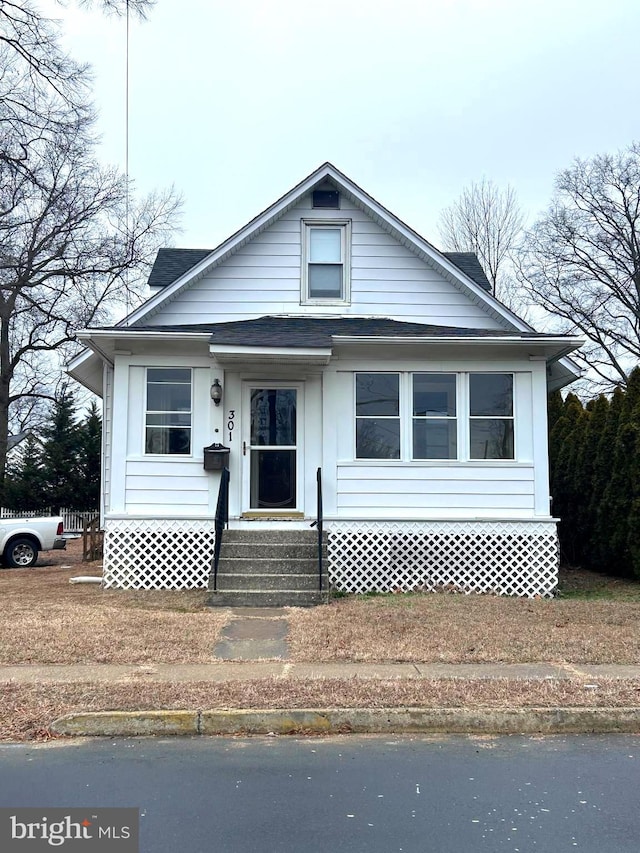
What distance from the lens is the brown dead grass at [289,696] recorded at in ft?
18.7

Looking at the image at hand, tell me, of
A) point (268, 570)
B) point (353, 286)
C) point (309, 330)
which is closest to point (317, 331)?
point (309, 330)

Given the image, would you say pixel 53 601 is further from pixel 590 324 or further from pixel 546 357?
pixel 590 324

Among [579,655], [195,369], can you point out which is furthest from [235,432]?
[579,655]

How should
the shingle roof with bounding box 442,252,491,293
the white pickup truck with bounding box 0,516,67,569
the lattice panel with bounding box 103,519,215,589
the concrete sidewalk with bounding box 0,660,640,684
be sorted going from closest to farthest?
the concrete sidewalk with bounding box 0,660,640,684, the lattice panel with bounding box 103,519,215,589, the shingle roof with bounding box 442,252,491,293, the white pickup truck with bounding box 0,516,67,569

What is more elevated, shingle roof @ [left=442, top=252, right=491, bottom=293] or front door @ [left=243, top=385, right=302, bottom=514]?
shingle roof @ [left=442, top=252, right=491, bottom=293]

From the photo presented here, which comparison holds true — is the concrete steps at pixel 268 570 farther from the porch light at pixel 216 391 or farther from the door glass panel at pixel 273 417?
the porch light at pixel 216 391

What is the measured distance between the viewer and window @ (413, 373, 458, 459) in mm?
12039

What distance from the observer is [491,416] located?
1205 centimetres

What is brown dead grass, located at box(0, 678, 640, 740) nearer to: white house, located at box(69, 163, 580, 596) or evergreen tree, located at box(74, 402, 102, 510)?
white house, located at box(69, 163, 580, 596)

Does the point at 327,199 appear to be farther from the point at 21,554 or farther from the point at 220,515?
the point at 21,554

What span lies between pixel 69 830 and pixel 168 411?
8.33 meters

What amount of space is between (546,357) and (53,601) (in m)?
8.24

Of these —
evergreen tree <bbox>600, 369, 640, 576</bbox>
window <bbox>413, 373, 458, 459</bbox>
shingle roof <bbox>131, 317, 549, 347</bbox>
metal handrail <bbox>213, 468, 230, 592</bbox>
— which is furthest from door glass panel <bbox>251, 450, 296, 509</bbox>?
Answer: evergreen tree <bbox>600, 369, 640, 576</bbox>

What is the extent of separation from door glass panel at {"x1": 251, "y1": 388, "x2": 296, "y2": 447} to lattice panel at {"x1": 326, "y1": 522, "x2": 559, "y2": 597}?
1.63 m
